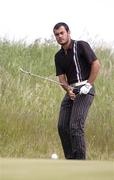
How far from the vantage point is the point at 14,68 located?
35.3 ft

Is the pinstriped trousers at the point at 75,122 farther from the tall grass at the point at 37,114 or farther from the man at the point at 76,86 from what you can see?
the tall grass at the point at 37,114

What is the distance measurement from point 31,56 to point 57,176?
33.7ft

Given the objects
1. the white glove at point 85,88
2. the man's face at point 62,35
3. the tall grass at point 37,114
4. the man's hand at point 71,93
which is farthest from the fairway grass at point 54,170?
the tall grass at point 37,114

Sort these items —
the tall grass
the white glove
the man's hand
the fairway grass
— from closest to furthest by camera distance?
the fairway grass → the white glove → the man's hand → the tall grass

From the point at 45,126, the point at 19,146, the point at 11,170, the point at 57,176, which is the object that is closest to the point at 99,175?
the point at 57,176

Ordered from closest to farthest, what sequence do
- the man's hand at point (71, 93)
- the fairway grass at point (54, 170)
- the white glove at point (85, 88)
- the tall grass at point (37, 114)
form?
the fairway grass at point (54, 170) → the white glove at point (85, 88) → the man's hand at point (71, 93) → the tall grass at point (37, 114)

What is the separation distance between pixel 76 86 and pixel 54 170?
3876 millimetres

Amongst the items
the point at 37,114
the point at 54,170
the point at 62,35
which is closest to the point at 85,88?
the point at 62,35

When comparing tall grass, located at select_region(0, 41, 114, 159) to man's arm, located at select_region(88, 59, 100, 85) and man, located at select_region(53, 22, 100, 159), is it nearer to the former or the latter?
man, located at select_region(53, 22, 100, 159)

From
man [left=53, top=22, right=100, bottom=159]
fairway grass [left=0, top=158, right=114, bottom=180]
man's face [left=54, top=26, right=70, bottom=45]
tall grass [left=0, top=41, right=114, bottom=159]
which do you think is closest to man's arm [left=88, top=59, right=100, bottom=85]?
man [left=53, top=22, right=100, bottom=159]

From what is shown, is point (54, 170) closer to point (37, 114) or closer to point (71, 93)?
point (71, 93)

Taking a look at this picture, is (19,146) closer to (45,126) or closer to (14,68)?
(45,126)

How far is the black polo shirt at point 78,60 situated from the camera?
5.74 metres

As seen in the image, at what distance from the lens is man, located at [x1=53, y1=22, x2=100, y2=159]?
5719 millimetres
